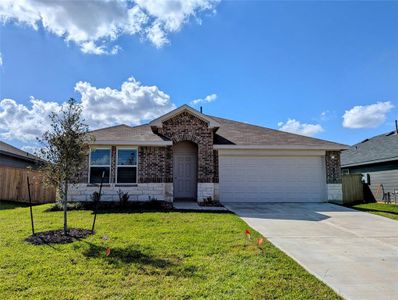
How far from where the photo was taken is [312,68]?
14.4 metres

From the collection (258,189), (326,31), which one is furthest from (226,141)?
(326,31)

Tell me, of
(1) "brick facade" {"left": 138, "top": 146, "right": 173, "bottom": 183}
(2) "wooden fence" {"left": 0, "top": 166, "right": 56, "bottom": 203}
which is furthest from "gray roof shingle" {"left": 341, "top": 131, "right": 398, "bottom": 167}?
(2) "wooden fence" {"left": 0, "top": 166, "right": 56, "bottom": 203}

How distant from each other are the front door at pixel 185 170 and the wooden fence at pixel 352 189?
8.58 m

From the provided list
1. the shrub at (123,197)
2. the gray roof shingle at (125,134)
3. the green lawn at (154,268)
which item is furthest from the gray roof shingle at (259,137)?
the green lawn at (154,268)

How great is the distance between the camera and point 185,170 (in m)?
14.8

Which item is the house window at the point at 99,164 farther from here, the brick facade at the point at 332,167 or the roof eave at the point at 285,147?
the brick facade at the point at 332,167

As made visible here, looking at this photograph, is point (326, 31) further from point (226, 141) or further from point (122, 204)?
point (122, 204)

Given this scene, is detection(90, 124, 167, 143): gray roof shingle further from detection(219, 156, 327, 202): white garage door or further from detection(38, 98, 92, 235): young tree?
detection(38, 98, 92, 235): young tree

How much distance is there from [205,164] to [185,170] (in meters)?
1.77

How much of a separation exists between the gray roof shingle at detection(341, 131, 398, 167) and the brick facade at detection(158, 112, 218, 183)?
35.7ft

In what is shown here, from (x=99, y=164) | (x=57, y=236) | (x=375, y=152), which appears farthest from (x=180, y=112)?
(x=375, y=152)

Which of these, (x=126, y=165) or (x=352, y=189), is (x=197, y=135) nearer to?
(x=126, y=165)

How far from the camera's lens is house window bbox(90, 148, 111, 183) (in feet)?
41.9

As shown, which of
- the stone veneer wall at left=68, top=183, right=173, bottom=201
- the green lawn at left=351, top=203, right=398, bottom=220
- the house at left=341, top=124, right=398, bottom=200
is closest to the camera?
the green lawn at left=351, top=203, right=398, bottom=220
